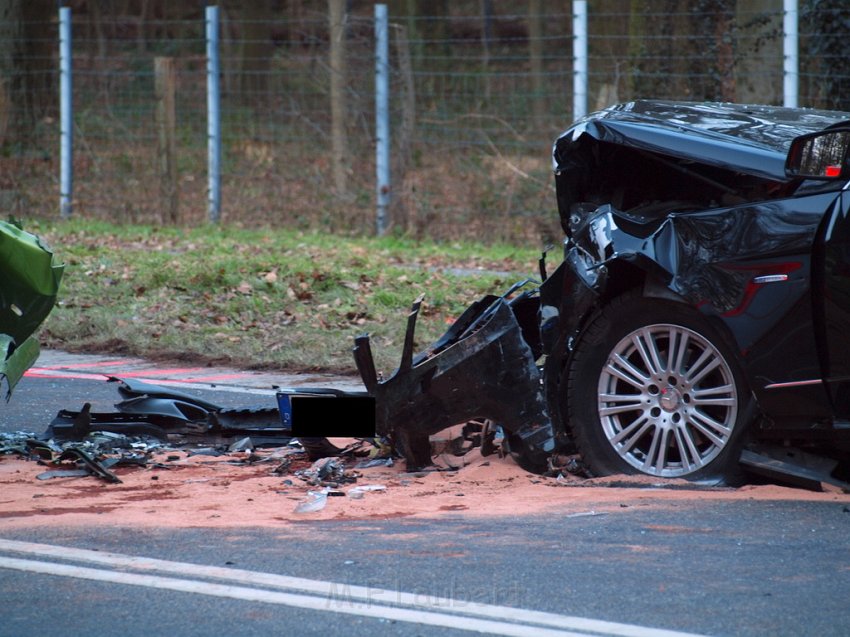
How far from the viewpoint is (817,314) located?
571 cm

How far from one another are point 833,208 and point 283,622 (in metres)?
2.91

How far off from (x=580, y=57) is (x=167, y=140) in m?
6.51

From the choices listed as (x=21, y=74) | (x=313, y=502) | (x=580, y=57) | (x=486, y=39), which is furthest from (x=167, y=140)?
(x=313, y=502)

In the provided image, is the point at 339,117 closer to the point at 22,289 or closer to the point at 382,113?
the point at 382,113

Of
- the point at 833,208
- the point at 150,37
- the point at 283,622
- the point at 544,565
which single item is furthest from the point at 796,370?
the point at 150,37

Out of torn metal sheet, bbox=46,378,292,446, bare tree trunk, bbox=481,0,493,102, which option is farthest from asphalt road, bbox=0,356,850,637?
bare tree trunk, bbox=481,0,493,102

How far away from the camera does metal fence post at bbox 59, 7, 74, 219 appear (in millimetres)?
19422

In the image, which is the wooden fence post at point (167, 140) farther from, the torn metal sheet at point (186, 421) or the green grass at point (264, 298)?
the torn metal sheet at point (186, 421)

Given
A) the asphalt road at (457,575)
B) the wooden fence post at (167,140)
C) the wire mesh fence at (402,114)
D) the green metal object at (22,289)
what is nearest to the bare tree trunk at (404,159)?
the wire mesh fence at (402,114)

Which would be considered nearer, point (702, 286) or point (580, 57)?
point (702, 286)

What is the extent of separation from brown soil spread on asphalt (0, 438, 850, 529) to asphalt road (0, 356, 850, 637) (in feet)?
0.44

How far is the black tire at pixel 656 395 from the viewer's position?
5949 millimetres

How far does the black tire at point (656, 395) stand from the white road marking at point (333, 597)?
1.80 m

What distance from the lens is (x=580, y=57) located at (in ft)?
51.8
